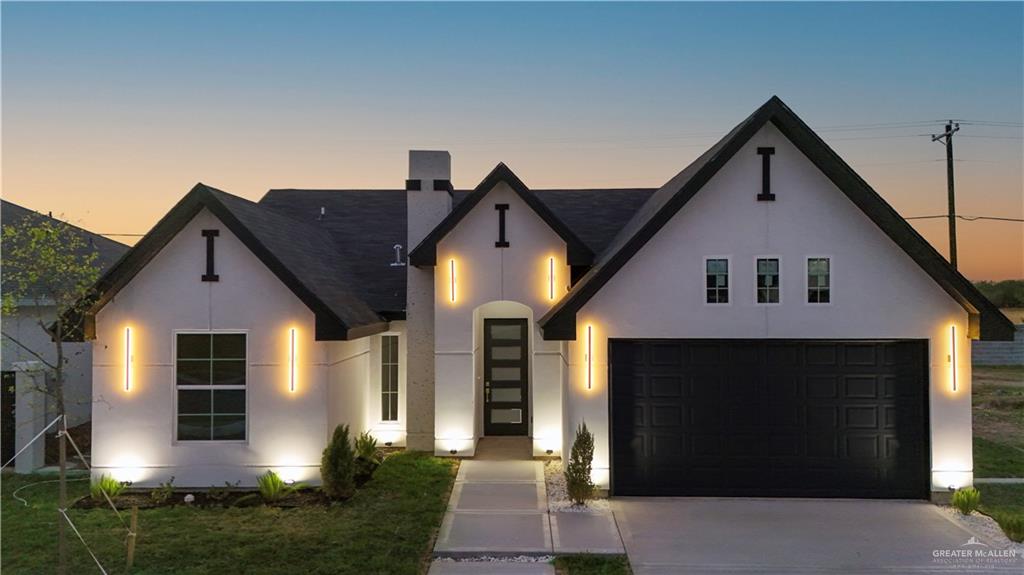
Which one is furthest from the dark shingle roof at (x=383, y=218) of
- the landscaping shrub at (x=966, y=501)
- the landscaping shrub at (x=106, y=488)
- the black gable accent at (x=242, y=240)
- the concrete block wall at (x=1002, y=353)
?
the concrete block wall at (x=1002, y=353)

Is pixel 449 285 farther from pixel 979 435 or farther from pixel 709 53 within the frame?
pixel 979 435

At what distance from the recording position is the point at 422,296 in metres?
12.8

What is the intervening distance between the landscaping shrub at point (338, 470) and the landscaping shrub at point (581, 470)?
3561 mm

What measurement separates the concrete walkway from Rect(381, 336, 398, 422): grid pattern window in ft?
10.5

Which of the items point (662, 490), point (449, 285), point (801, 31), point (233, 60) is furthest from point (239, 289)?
point (801, 31)

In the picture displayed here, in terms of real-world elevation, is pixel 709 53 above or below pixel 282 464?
above

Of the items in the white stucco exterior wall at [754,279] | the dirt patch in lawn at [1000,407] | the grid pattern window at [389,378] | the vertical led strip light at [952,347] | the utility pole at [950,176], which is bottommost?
the dirt patch in lawn at [1000,407]

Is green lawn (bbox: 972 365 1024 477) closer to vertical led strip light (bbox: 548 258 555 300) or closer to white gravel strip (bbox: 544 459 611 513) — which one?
white gravel strip (bbox: 544 459 611 513)

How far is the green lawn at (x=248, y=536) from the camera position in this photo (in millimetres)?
6570

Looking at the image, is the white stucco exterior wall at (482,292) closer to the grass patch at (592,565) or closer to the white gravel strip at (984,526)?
the grass patch at (592,565)

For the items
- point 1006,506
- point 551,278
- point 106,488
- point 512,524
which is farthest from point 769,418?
point 106,488

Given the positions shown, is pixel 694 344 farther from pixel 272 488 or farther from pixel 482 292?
pixel 272 488

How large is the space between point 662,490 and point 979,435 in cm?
1076

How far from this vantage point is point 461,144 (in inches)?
869
